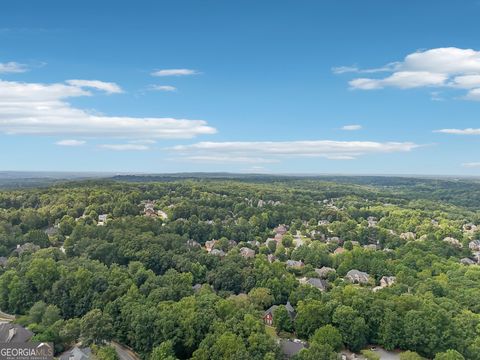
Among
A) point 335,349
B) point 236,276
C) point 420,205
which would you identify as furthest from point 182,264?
point 420,205

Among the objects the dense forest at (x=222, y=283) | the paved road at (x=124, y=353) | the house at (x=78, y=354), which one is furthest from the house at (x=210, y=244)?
the house at (x=78, y=354)

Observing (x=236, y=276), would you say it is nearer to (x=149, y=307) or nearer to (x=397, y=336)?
(x=149, y=307)

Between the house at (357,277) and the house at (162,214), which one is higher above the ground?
the house at (162,214)

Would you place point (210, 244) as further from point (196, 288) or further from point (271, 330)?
point (271, 330)

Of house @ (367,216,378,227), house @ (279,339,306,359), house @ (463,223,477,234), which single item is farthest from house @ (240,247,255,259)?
house @ (463,223,477,234)

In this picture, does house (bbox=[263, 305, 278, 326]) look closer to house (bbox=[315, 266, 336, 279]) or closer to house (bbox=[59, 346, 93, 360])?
→ house (bbox=[59, 346, 93, 360])

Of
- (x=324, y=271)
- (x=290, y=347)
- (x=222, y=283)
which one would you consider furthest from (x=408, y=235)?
(x=290, y=347)

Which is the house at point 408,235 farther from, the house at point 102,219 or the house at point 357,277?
the house at point 102,219
